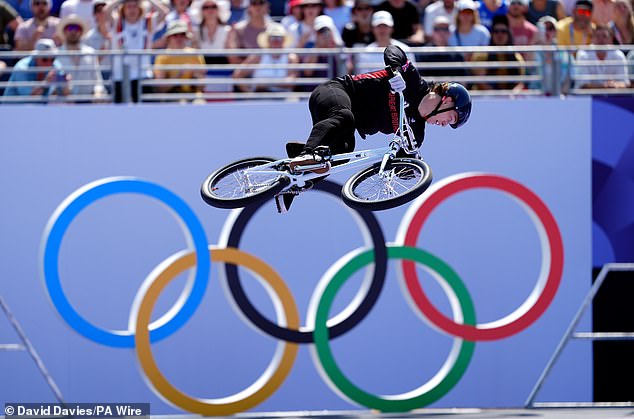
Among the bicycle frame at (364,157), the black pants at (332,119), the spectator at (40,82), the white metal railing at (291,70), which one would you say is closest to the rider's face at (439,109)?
the bicycle frame at (364,157)

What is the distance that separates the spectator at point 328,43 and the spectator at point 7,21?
395cm

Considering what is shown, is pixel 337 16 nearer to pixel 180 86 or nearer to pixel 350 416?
pixel 180 86

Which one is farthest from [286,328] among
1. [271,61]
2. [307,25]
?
[307,25]

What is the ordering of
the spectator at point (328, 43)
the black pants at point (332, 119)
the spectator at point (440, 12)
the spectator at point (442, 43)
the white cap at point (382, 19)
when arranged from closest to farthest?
1. the black pants at point (332, 119)
2. the white cap at point (382, 19)
3. the spectator at point (328, 43)
4. the spectator at point (442, 43)
5. the spectator at point (440, 12)

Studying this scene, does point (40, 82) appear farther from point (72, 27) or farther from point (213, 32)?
point (213, 32)

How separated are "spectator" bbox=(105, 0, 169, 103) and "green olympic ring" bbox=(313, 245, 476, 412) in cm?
357

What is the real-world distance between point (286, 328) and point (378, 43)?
12.7ft

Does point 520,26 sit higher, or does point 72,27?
point 72,27

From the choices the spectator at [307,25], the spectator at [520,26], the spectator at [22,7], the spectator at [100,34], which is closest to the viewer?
the spectator at [307,25]

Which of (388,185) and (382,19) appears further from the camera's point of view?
(382,19)

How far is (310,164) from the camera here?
12.8m

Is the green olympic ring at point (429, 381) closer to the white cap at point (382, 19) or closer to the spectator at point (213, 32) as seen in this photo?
the white cap at point (382, 19)

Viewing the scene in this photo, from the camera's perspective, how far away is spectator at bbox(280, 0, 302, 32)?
19469 mm

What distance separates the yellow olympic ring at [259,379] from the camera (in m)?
18.7
